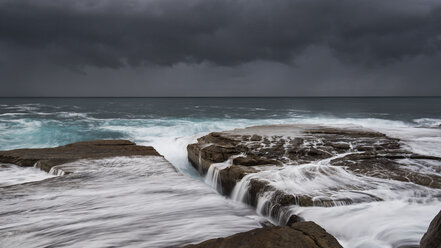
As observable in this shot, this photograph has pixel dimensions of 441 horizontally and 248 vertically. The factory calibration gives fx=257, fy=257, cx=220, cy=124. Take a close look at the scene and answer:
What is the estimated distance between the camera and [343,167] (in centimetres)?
526

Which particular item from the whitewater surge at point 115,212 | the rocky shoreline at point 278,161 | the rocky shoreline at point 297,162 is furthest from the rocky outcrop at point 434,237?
the whitewater surge at point 115,212

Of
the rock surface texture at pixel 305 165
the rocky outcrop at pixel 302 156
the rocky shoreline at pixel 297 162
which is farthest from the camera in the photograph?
the rocky outcrop at pixel 302 156

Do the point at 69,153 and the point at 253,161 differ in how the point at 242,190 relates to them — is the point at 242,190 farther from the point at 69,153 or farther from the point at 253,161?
the point at 69,153

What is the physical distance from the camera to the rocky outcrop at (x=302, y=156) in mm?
4410

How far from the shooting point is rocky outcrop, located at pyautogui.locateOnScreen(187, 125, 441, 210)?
4410mm

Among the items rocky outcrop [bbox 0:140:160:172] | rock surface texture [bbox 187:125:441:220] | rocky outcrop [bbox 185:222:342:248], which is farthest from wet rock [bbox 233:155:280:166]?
rocky outcrop [bbox 185:222:342:248]

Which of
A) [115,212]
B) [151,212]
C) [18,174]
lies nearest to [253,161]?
[151,212]

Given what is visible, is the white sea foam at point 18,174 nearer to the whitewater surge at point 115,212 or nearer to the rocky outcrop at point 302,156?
the whitewater surge at point 115,212

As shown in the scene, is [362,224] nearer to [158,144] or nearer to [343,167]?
[343,167]

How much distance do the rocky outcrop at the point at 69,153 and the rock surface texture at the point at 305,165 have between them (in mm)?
1911

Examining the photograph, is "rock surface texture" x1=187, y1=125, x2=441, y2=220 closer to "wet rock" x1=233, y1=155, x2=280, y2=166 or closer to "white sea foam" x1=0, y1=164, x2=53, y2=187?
"wet rock" x1=233, y1=155, x2=280, y2=166

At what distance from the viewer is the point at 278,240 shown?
2.15 meters

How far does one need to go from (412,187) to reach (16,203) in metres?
6.09

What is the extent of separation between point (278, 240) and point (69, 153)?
19.7ft
